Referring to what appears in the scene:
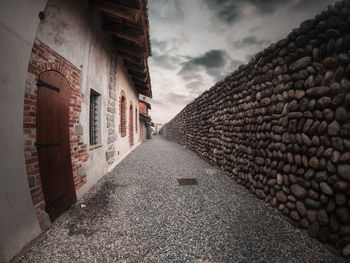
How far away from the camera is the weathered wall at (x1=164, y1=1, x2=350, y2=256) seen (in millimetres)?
1720

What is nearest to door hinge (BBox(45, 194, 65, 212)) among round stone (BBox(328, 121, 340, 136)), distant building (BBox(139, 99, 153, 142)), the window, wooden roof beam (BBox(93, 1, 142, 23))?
the window

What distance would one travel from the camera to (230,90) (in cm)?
441

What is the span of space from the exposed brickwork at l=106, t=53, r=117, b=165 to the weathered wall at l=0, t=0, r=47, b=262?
2880mm

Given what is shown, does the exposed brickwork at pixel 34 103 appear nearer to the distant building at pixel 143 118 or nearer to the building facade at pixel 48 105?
the building facade at pixel 48 105

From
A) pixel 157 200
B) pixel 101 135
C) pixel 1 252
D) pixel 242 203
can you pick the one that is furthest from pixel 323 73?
pixel 101 135

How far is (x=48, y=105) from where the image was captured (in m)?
2.26

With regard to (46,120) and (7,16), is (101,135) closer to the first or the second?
(46,120)

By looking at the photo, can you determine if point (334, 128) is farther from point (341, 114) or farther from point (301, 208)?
point (301, 208)

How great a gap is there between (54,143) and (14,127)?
70 centimetres

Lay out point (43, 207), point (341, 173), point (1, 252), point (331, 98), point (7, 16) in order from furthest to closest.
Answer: point (43, 207) < point (331, 98) < point (341, 173) < point (7, 16) < point (1, 252)

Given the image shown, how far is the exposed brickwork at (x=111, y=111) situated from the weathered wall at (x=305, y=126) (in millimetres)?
4027

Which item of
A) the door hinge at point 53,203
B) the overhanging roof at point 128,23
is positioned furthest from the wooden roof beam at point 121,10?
the door hinge at point 53,203

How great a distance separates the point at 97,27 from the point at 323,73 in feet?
15.9

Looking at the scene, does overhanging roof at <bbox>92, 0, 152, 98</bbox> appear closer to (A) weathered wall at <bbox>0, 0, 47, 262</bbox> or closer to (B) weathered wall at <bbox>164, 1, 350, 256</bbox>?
(A) weathered wall at <bbox>0, 0, 47, 262</bbox>
